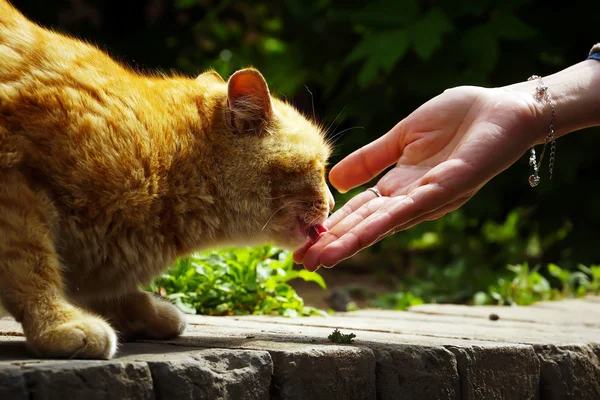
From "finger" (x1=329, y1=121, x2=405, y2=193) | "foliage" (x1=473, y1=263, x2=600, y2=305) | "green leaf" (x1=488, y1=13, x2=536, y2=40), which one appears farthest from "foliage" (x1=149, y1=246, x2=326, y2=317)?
"green leaf" (x1=488, y1=13, x2=536, y2=40)

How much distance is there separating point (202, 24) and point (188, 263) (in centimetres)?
384

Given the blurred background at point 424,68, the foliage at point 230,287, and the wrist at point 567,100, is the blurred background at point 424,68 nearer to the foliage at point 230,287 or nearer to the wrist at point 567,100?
the foliage at point 230,287

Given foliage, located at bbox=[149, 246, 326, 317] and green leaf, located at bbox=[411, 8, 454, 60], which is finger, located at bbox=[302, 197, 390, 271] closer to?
foliage, located at bbox=[149, 246, 326, 317]

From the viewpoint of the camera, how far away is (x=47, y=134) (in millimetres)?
2350

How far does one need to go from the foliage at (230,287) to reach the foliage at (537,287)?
1643mm

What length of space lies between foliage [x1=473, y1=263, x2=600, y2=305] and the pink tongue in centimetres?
233

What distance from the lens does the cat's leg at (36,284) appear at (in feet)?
7.06

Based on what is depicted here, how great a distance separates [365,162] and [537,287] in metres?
2.38

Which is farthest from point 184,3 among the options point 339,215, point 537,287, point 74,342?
point 74,342

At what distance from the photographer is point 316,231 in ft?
9.73

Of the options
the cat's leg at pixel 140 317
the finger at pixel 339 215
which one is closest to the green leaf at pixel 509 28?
the finger at pixel 339 215

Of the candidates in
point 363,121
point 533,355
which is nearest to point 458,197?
point 533,355

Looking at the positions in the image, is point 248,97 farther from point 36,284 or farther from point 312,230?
point 36,284

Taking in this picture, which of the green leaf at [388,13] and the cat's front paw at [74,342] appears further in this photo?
the green leaf at [388,13]
